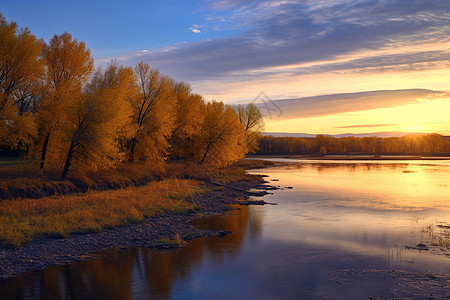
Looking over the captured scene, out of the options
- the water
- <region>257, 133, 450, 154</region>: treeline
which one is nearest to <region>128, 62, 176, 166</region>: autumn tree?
the water

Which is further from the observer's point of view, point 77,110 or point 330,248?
point 77,110

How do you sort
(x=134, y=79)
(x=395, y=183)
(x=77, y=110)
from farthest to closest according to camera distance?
(x=395, y=183) → (x=134, y=79) → (x=77, y=110)

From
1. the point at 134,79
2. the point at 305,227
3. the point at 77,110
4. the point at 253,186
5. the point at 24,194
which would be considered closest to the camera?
the point at 305,227

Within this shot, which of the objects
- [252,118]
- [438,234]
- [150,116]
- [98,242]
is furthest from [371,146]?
[98,242]

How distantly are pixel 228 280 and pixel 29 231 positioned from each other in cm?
1135

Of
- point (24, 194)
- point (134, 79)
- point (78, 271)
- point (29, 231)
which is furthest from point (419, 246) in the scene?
point (134, 79)

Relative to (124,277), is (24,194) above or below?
above

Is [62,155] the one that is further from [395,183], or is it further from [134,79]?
[395,183]

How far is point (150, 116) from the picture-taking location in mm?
43812

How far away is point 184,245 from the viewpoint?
19.9 meters

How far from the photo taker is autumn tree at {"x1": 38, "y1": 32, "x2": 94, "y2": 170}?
3175 cm

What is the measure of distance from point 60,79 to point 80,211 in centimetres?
1543

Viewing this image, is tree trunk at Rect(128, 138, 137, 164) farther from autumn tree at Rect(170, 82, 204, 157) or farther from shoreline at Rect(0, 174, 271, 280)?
shoreline at Rect(0, 174, 271, 280)

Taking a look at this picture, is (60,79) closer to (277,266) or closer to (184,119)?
(184,119)
